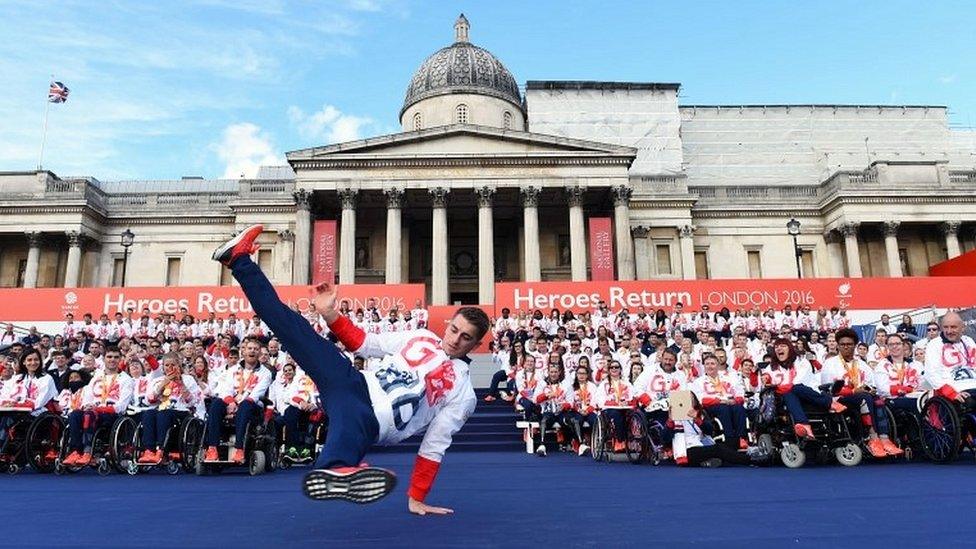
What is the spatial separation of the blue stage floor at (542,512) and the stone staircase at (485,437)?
4.01 metres

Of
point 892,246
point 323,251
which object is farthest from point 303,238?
point 892,246

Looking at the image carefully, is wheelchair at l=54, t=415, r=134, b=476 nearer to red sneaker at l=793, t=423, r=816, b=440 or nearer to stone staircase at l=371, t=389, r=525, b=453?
stone staircase at l=371, t=389, r=525, b=453

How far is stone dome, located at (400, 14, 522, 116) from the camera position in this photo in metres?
42.4

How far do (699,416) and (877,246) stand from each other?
37.1 m

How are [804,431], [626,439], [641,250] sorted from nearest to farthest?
[804,431] < [626,439] < [641,250]

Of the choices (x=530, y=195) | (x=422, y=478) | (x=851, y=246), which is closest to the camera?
(x=422, y=478)

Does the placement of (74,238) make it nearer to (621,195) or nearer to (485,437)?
(621,195)

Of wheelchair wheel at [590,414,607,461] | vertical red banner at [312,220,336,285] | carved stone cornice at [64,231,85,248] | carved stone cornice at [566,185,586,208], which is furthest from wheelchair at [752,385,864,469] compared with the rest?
carved stone cornice at [64,231,85,248]

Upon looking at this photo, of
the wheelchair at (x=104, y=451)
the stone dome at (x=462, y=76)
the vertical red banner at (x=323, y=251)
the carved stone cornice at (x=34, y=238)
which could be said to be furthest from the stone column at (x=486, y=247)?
the carved stone cornice at (x=34, y=238)

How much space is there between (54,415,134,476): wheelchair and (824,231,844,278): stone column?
131 feet

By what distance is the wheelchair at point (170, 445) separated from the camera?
28.5 ft

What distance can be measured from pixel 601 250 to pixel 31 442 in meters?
25.6

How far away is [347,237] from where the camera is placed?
32469mm

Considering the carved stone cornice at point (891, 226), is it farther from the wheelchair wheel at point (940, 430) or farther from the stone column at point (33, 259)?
the stone column at point (33, 259)
